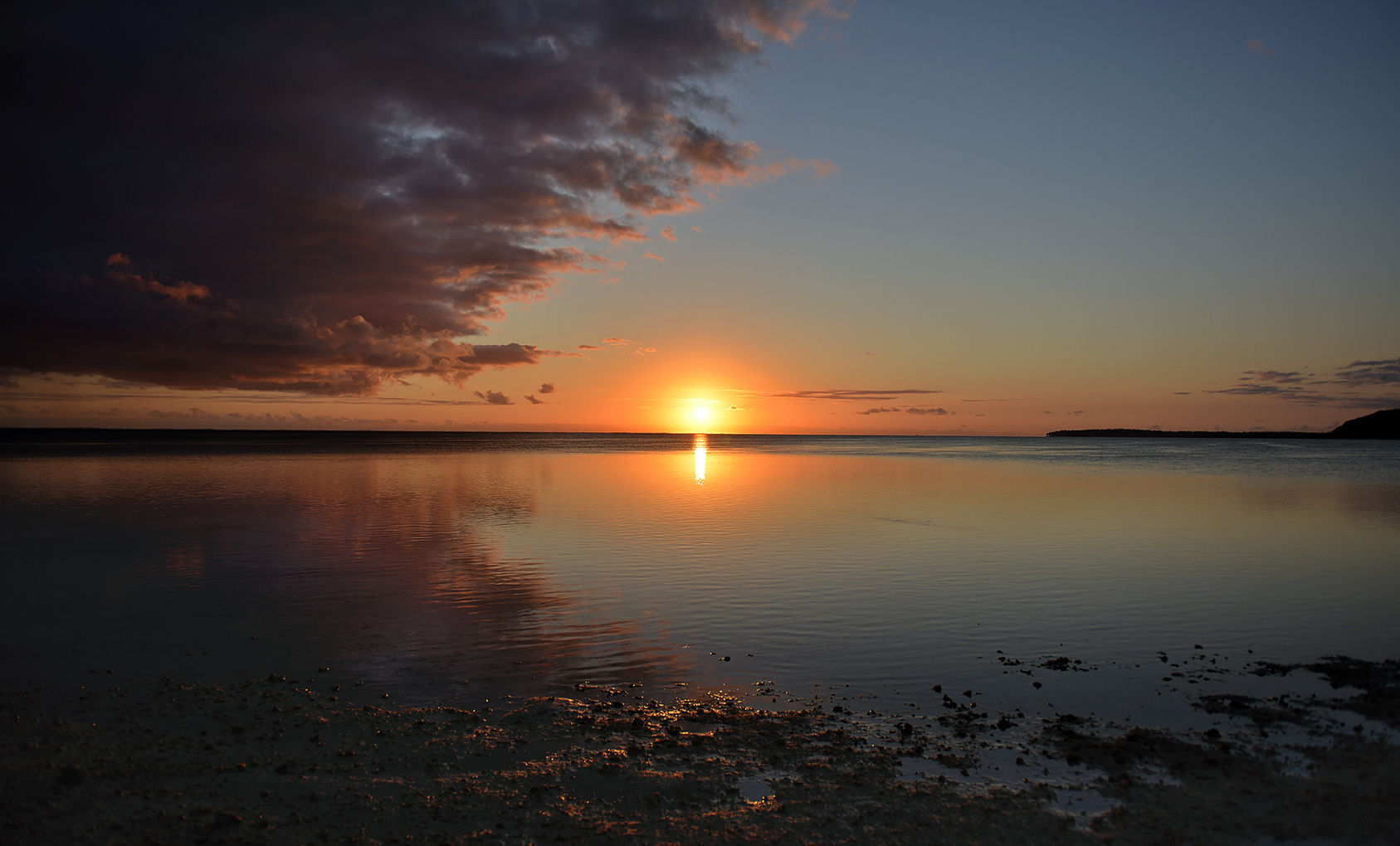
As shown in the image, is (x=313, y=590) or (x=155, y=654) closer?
(x=155, y=654)

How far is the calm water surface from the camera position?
1278 cm

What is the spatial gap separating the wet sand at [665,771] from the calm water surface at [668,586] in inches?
55.2

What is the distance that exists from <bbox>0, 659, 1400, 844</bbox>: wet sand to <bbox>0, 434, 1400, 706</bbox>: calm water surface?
1.40 m

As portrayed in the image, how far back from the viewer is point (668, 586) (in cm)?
1903

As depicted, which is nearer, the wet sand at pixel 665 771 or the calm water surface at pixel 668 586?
the wet sand at pixel 665 771

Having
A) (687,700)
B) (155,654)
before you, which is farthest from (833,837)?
(155,654)

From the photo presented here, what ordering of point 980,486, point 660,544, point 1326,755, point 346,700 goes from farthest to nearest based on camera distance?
point 980,486, point 660,544, point 346,700, point 1326,755

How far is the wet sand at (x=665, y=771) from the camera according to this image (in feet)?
23.6

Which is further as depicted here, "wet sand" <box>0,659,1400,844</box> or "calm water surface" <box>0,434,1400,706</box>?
"calm water surface" <box>0,434,1400,706</box>

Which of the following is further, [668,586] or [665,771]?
[668,586]

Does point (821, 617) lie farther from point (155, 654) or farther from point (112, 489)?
point (112, 489)

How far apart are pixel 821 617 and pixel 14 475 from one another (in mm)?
64064

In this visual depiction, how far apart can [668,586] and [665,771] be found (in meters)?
10.6

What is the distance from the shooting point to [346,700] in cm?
1060
